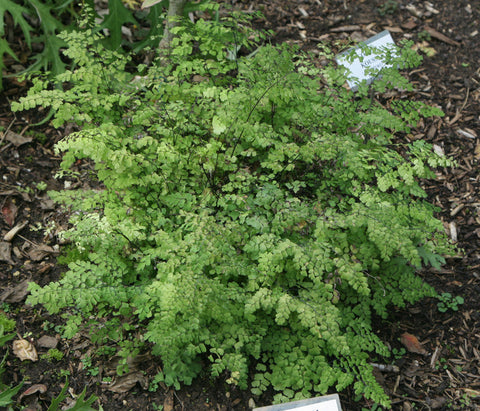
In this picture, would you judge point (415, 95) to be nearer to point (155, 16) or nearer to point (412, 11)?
point (412, 11)

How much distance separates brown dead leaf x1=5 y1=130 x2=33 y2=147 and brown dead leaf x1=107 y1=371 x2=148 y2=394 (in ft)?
6.73

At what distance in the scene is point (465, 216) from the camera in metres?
3.71

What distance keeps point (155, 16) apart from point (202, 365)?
2764mm

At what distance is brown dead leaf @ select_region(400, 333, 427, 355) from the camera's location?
3.11 meters

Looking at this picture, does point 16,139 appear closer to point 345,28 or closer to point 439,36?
point 345,28

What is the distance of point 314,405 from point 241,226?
94 cm

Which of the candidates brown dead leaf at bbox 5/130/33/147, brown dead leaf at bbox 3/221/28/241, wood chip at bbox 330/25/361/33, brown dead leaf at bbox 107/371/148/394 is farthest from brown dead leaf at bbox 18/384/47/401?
wood chip at bbox 330/25/361/33

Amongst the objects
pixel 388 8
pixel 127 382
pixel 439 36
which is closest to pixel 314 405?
pixel 127 382

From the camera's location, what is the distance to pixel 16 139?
3898 mm

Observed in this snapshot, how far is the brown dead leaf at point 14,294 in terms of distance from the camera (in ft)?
10.3

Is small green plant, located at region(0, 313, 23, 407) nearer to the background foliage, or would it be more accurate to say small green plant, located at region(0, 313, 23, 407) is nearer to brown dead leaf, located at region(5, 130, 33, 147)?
brown dead leaf, located at region(5, 130, 33, 147)

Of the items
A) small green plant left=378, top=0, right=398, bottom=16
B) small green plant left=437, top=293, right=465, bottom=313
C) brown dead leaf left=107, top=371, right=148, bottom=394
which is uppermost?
small green plant left=378, top=0, right=398, bottom=16

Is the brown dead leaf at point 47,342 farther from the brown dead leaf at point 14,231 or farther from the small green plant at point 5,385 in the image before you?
the brown dead leaf at point 14,231

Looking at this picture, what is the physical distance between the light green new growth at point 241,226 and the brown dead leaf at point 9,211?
67 cm
